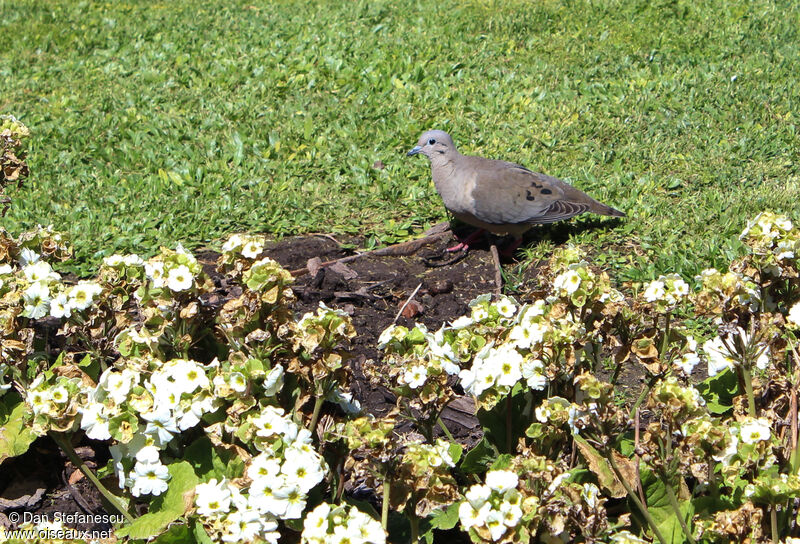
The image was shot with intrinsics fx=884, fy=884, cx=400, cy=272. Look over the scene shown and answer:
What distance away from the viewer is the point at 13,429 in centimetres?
290

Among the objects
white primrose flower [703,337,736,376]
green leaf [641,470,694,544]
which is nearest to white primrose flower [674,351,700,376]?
white primrose flower [703,337,736,376]

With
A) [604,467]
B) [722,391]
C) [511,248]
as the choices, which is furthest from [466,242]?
Result: [604,467]

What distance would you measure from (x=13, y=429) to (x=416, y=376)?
4.64 feet

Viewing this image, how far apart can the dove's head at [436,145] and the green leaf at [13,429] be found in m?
3.27

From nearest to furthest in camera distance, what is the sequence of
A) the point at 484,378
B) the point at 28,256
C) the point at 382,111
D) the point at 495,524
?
the point at 495,524 < the point at 484,378 < the point at 28,256 < the point at 382,111

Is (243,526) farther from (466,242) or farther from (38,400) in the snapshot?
(466,242)

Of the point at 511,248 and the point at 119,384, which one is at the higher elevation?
the point at 119,384

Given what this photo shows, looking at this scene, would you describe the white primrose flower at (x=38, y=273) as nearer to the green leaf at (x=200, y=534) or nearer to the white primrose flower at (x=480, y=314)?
the green leaf at (x=200, y=534)

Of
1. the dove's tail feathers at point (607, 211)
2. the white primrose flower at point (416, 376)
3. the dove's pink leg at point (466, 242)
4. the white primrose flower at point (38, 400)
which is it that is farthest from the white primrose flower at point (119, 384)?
the dove's tail feathers at point (607, 211)

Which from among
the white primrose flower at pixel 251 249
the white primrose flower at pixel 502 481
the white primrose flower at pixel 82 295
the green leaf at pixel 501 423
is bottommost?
the green leaf at pixel 501 423

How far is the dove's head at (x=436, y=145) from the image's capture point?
5.62 metres

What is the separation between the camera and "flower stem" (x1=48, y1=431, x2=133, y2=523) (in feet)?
8.31

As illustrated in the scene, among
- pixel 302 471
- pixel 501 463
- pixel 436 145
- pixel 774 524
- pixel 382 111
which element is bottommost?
pixel 382 111

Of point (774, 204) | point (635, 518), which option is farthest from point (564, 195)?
point (635, 518)
